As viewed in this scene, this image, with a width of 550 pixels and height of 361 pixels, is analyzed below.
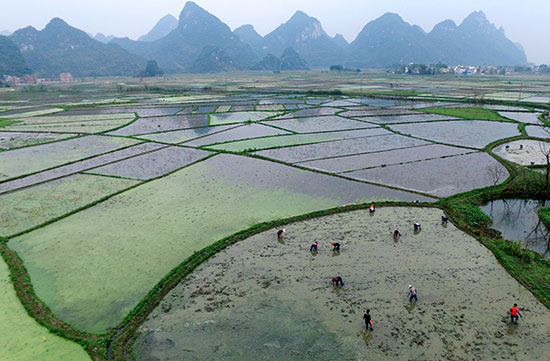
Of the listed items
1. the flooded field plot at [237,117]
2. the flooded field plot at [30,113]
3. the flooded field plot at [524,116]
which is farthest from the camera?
the flooded field plot at [30,113]

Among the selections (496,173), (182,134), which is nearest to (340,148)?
(496,173)

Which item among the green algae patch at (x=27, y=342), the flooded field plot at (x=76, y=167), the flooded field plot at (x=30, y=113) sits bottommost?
the green algae patch at (x=27, y=342)

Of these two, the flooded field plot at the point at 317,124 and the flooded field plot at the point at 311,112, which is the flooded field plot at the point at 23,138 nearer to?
the flooded field plot at the point at 317,124

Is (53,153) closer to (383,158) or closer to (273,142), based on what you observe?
(273,142)

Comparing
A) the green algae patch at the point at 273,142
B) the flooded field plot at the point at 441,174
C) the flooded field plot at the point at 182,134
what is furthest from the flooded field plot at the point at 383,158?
the flooded field plot at the point at 182,134

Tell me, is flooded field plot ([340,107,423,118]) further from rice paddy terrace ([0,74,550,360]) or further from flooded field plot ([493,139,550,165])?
flooded field plot ([493,139,550,165])

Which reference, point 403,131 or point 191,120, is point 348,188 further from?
point 191,120

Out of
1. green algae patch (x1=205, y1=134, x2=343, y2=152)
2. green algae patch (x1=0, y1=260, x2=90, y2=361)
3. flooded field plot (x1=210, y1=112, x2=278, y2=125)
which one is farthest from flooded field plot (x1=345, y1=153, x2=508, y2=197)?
flooded field plot (x1=210, y1=112, x2=278, y2=125)
